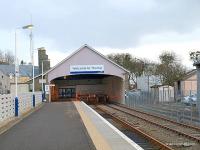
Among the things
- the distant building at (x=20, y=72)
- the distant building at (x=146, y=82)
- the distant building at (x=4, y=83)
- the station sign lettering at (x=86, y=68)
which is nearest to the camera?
the station sign lettering at (x=86, y=68)

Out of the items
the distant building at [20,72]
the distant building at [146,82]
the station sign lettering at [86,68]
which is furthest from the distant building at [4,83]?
the distant building at [146,82]

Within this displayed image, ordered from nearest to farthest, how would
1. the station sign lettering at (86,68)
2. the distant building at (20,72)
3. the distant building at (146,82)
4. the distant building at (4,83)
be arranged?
the station sign lettering at (86,68) < the distant building at (4,83) < the distant building at (146,82) < the distant building at (20,72)

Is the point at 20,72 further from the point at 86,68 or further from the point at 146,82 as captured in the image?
the point at 86,68

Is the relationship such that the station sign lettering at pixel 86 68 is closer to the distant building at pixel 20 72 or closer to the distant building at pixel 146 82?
the distant building at pixel 146 82

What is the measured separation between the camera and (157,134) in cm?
2138

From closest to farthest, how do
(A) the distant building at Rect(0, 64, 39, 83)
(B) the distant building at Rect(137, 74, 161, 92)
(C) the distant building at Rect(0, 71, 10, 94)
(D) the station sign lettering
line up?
1. (D) the station sign lettering
2. (C) the distant building at Rect(0, 71, 10, 94)
3. (B) the distant building at Rect(137, 74, 161, 92)
4. (A) the distant building at Rect(0, 64, 39, 83)

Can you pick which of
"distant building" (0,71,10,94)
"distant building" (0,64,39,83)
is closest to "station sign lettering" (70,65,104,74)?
"distant building" (0,71,10,94)

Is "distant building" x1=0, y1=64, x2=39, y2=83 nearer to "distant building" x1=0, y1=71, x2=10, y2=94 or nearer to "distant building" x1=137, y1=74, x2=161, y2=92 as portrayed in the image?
"distant building" x1=0, y1=71, x2=10, y2=94

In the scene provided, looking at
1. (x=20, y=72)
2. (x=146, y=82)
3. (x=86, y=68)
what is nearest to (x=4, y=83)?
(x=86, y=68)

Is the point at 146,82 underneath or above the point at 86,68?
underneath

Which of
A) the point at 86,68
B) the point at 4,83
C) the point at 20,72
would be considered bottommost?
the point at 4,83

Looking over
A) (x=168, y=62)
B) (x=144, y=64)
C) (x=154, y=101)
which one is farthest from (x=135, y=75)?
(x=154, y=101)

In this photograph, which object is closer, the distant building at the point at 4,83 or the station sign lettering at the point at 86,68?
the station sign lettering at the point at 86,68

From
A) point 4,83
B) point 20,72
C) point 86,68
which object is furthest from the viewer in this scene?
point 20,72
